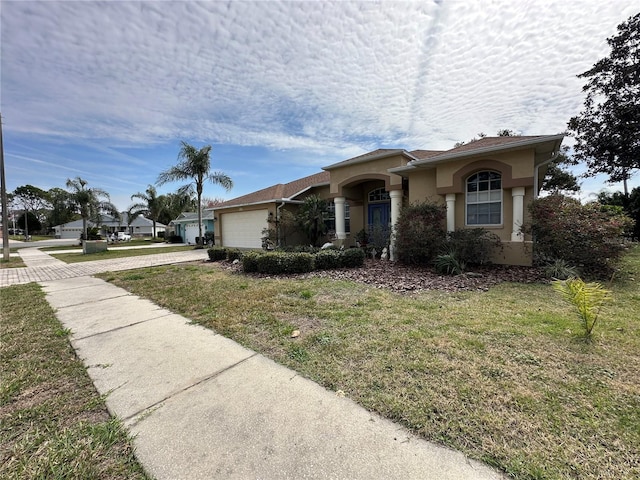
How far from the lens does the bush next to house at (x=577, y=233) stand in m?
6.64

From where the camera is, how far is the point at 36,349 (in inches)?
141

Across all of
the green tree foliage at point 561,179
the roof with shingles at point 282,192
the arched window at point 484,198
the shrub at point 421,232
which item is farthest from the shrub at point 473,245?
the green tree foliage at point 561,179

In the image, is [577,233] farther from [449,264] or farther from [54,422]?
[54,422]

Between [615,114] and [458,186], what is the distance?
16.6 metres

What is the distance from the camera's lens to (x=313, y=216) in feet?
43.0

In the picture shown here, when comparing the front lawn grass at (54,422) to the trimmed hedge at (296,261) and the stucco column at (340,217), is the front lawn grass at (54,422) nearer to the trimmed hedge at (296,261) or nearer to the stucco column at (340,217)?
the trimmed hedge at (296,261)

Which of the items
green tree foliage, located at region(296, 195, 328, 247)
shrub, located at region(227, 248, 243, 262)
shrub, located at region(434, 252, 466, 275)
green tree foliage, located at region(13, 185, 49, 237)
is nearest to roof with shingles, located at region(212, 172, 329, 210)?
green tree foliage, located at region(296, 195, 328, 247)

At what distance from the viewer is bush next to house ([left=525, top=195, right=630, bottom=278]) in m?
6.64

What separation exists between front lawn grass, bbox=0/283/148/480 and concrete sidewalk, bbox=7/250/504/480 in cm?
12

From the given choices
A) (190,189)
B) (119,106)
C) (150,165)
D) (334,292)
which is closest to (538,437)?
(334,292)

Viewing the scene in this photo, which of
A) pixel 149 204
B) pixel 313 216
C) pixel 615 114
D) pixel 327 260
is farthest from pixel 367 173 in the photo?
pixel 149 204

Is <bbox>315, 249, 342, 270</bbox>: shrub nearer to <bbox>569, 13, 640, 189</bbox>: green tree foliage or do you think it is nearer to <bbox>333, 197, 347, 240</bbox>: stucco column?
<bbox>333, 197, 347, 240</bbox>: stucco column

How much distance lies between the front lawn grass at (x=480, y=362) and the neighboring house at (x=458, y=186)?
11.0ft

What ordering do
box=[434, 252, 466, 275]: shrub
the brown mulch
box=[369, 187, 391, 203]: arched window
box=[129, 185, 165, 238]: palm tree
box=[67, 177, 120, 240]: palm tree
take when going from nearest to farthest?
the brown mulch, box=[434, 252, 466, 275]: shrub, box=[369, 187, 391, 203]: arched window, box=[67, 177, 120, 240]: palm tree, box=[129, 185, 165, 238]: palm tree
